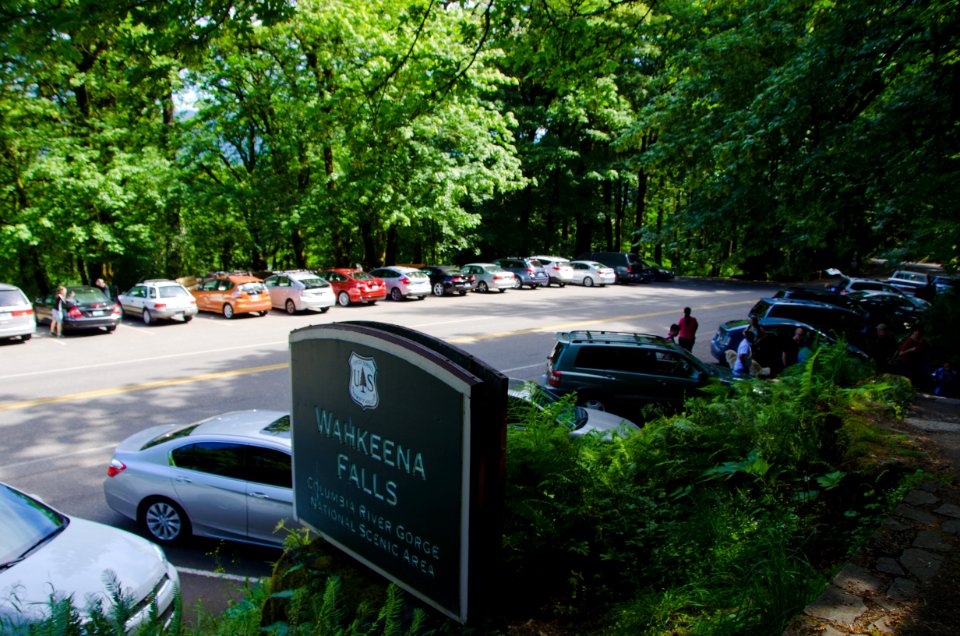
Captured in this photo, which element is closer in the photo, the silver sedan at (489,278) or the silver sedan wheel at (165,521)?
the silver sedan wheel at (165,521)

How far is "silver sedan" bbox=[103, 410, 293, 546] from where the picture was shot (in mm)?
6414

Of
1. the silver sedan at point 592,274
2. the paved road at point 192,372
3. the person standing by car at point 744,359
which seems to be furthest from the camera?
the silver sedan at point 592,274

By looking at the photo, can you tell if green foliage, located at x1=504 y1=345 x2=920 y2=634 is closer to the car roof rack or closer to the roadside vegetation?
the roadside vegetation

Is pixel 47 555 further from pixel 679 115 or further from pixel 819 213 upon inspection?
pixel 679 115

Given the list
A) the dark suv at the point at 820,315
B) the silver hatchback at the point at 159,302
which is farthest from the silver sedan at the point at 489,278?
the dark suv at the point at 820,315

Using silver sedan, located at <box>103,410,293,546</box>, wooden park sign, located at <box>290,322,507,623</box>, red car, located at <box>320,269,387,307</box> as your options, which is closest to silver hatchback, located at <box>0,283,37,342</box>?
red car, located at <box>320,269,387,307</box>

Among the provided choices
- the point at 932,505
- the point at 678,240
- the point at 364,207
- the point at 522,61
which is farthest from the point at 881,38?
the point at 364,207

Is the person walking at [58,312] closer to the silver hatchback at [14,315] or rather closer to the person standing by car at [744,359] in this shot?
the silver hatchback at [14,315]

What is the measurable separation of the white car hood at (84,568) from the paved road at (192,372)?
775 millimetres

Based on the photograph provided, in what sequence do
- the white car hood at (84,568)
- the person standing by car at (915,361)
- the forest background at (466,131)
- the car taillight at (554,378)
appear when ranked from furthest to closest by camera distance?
the person standing by car at (915,361) → the car taillight at (554,378) → the forest background at (466,131) → the white car hood at (84,568)

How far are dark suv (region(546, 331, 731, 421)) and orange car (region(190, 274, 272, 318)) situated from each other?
15.8 metres

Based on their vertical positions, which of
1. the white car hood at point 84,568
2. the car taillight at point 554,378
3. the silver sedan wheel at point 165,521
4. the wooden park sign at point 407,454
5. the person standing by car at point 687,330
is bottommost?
the silver sedan wheel at point 165,521

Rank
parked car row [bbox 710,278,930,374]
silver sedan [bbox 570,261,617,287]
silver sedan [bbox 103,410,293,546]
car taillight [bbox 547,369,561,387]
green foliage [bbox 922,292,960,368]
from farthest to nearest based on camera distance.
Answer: silver sedan [bbox 570,261,617,287] < green foliage [bbox 922,292,960,368] < parked car row [bbox 710,278,930,374] < car taillight [bbox 547,369,561,387] < silver sedan [bbox 103,410,293,546]

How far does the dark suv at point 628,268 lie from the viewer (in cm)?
3728
